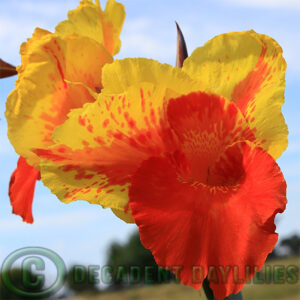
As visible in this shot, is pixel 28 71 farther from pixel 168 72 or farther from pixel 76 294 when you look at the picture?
pixel 76 294

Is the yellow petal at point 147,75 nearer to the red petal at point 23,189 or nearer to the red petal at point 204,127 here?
the red petal at point 204,127

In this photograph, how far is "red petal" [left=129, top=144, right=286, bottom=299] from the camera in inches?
22.2

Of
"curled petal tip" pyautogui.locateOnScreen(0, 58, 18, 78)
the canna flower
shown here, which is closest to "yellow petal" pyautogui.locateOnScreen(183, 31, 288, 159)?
the canna flower

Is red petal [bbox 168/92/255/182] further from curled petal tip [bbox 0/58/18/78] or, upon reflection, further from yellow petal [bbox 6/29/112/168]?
curled petal tip [bbox 0/58/18/78]

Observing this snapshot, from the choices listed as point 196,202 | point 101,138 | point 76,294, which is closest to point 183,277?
point 196,202

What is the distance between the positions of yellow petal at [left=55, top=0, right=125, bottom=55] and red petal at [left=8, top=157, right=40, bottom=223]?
0.24 m

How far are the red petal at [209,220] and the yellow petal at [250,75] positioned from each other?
5cm

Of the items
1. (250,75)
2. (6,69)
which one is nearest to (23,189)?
(6,69)

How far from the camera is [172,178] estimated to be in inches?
23.7

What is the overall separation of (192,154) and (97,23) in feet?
1.01

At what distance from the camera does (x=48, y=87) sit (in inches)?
27.9

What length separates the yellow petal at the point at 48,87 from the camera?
70 centimetres

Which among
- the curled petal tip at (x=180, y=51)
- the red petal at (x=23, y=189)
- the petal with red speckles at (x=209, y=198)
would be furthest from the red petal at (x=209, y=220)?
the red petal at (x=23, y=189)

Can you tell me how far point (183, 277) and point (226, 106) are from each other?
22 cm
